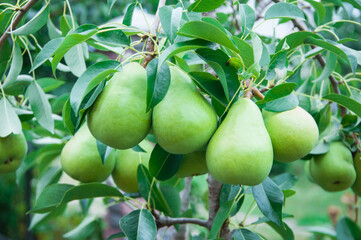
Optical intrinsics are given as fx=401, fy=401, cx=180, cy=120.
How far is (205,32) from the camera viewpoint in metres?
0.50

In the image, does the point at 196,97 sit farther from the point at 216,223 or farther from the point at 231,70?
the point at 216,223

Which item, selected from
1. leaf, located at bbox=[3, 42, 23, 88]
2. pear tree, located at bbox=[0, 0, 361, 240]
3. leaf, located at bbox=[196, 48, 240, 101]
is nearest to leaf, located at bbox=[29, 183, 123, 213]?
pear tree, located at bbox=[0, 0, 361, 240]

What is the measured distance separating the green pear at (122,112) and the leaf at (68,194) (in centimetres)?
24

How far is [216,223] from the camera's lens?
2.39 ft

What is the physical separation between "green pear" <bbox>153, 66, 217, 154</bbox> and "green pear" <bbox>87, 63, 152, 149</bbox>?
0.02m

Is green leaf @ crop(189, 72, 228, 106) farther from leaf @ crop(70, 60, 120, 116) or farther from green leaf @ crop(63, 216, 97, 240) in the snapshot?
green leaf @ crop(63, 216, 97, 240)

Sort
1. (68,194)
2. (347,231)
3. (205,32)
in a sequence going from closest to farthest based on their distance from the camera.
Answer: (205,32)
(68,194)
(347,231)

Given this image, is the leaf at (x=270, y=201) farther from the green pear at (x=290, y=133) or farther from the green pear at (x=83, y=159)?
the green pear at (x=83, y=159)

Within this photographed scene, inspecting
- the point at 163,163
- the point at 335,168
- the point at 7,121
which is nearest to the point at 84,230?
the point at 7,121

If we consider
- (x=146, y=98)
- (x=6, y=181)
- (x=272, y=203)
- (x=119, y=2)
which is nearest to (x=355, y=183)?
(x=272, y=203)

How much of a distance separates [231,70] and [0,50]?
541mm

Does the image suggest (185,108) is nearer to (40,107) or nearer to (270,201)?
(270,201)

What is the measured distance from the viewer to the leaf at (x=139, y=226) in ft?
2.21

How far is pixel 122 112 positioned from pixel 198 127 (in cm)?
10
